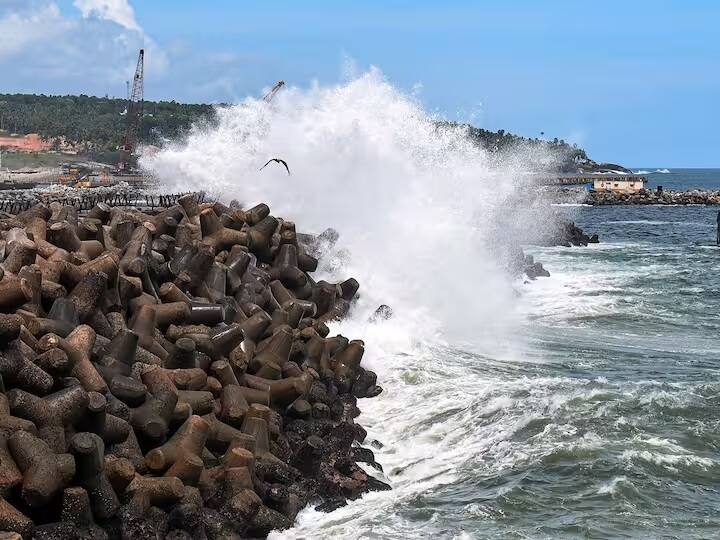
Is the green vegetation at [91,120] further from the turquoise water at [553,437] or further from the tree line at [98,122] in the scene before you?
A: the turquoise water at [553,437]

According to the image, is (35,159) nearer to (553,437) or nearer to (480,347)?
(480,347)

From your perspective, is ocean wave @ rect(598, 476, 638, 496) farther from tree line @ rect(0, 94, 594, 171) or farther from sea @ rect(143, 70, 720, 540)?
tree line @ rect(0, 94, 594, 171)

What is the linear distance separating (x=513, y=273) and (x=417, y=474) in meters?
16.9

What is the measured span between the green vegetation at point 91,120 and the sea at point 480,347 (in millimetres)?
106704

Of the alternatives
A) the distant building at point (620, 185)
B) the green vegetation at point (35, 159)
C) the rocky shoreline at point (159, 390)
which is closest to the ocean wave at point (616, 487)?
the rocky shoreline at point (159, 390)

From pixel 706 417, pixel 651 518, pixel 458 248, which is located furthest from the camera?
pixel 458 248

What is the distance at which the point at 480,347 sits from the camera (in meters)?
18.5

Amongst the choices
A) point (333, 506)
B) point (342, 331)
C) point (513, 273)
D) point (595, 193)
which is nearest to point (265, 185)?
point (513, 273)

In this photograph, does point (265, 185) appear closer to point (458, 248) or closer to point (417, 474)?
point (458, 248)

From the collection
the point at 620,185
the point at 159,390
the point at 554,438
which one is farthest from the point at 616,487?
the point at 620,185

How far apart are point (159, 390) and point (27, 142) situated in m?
157

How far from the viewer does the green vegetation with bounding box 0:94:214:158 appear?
15250 centimetres

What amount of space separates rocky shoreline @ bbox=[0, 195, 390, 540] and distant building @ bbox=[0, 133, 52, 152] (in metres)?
145

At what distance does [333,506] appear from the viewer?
33.5 feet
